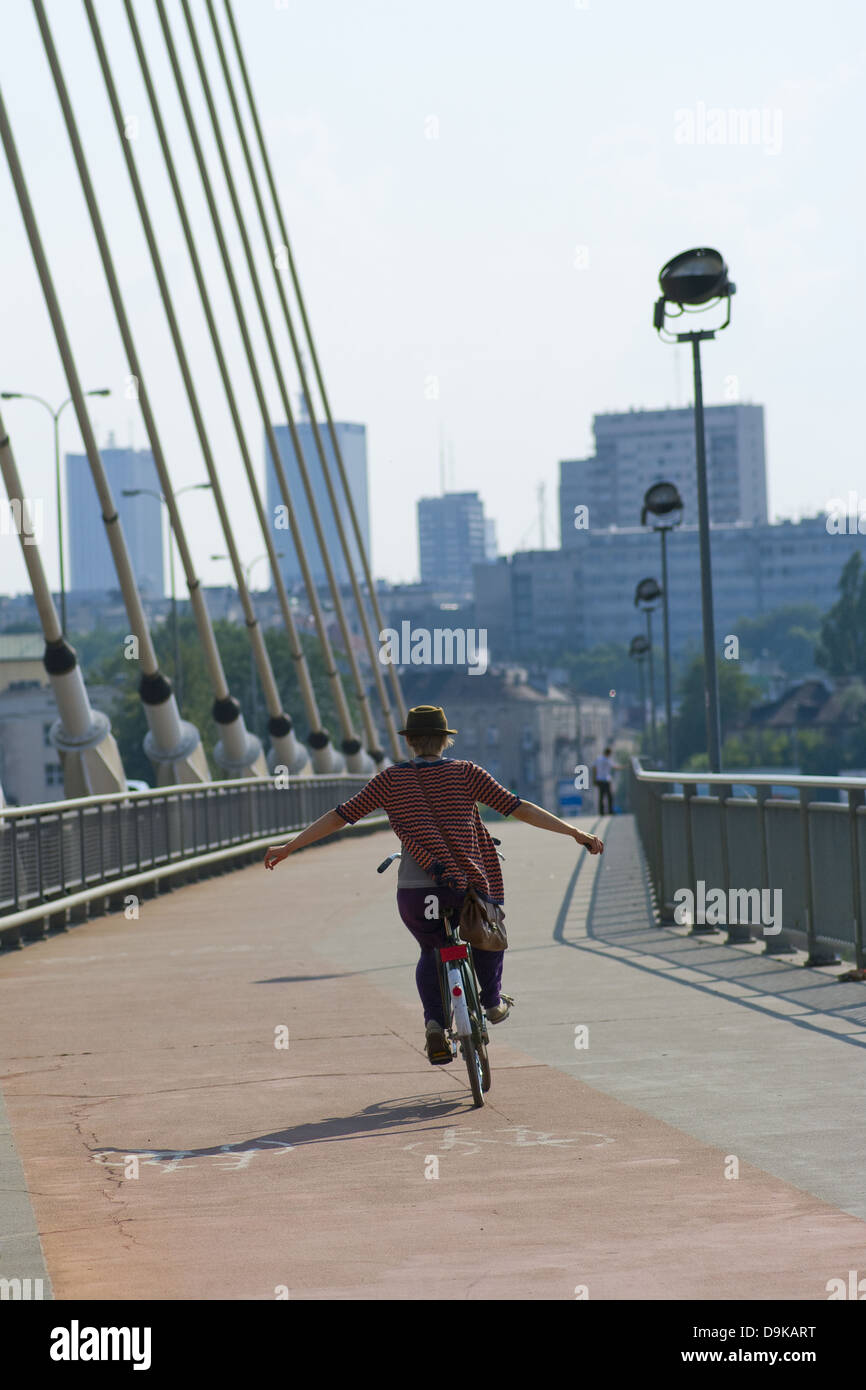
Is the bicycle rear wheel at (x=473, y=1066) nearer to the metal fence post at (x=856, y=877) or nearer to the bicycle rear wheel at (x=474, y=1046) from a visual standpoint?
the bicycle rear wheel at (x=474, y=1046)

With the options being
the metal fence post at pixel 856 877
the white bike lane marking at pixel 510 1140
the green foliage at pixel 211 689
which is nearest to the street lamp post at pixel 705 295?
the metal fence post at pixel 856 877

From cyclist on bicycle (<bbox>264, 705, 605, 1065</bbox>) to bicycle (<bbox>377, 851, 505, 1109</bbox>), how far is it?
0.06 m

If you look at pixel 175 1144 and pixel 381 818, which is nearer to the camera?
pixel 175 1144

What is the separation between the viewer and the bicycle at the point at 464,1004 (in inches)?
350

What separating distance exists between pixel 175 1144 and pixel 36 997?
578 centimetres

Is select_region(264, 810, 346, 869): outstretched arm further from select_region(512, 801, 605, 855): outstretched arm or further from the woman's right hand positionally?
the woman's right hand

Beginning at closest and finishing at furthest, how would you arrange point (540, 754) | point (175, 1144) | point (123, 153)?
point (175, 1144)
point (123, 153)
point (540, 754)

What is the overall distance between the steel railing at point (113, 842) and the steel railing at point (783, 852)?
16.8 feet

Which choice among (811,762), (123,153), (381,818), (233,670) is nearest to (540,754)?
(811,762)

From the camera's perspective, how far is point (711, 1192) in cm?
693

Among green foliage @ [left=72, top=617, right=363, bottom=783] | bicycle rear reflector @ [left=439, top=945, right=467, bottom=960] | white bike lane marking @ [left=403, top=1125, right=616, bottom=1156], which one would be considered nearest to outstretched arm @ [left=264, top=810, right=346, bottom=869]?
bicycle rear reflector @ [left=439, top=945, right=467, bottom=960]

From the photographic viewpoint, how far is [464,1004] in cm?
888

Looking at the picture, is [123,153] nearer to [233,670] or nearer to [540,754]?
[233,670]

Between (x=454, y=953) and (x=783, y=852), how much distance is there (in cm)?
549
